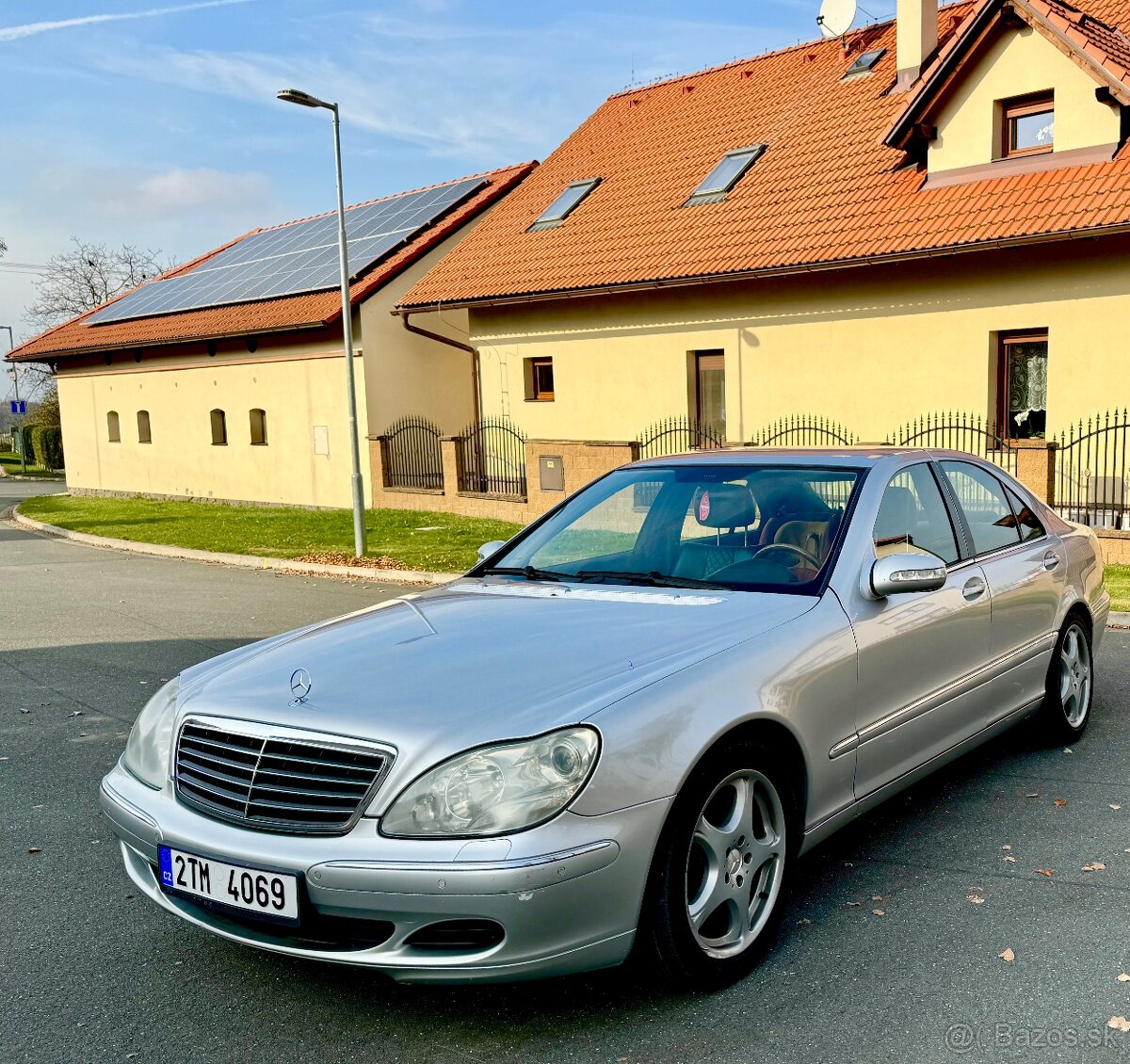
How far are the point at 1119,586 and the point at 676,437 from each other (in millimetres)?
8639

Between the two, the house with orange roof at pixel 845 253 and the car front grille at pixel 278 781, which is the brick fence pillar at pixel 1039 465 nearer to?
the house with orange roof at pixel 845 253

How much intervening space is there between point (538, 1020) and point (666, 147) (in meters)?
20.0

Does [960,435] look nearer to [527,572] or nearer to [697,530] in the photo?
[697,530]

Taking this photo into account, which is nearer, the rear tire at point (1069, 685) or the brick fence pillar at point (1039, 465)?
the rear tire at point (1069, 685)

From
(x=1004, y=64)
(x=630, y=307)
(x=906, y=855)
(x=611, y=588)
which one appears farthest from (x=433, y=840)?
(x=630, y=307)

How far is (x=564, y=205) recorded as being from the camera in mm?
21938

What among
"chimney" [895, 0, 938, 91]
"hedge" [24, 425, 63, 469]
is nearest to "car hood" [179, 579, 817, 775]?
"chimney" [895, 0, 938, 91]

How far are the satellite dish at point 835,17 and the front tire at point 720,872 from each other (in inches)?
790

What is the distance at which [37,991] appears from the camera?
11.6 ft

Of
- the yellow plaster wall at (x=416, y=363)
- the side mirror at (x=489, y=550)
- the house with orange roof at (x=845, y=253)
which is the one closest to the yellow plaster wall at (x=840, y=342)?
the house with orange roof at (x=845, y=253)

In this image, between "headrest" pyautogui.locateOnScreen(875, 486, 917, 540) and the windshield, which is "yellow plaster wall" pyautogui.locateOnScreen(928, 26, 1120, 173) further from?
the windshield

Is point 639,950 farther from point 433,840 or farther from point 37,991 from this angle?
point 37,991

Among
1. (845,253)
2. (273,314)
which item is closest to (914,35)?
(845,253)

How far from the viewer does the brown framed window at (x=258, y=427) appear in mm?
25516
